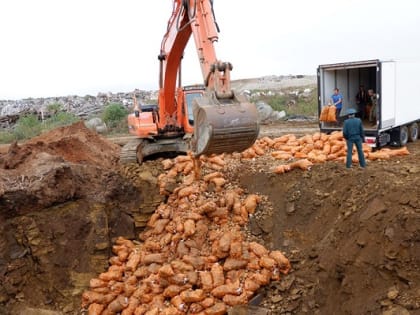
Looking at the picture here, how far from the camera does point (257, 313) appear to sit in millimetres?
6352

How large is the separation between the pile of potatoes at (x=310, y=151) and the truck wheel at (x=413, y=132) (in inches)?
193

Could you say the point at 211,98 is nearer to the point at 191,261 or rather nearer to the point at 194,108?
the point at 194,108

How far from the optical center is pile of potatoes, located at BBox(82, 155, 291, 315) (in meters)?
6.63

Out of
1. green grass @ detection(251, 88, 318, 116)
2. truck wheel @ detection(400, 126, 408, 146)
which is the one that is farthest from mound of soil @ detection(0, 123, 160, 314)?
green grass @ detection(251, 88, 318, 116)

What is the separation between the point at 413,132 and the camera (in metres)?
14.4

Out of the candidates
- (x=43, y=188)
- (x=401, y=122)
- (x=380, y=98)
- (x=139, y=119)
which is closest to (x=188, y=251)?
(x=43, y=188)

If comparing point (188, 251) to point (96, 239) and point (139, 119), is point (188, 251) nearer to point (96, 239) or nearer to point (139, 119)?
point (96, 239)

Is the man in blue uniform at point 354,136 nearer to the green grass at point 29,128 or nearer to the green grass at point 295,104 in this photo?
the green grass at point 295,104

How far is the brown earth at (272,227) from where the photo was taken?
19.4ft

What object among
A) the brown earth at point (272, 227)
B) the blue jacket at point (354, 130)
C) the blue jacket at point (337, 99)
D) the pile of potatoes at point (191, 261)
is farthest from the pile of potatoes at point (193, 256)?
the blue jacket at point (337, 99)

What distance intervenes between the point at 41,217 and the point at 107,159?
375cm

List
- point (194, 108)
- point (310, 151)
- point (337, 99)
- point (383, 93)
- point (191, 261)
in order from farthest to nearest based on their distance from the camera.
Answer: point (337, 99)
point (383, 93)
point (310, 151)
point (191, 261)
point (194, 108)

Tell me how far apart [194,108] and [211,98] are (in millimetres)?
373

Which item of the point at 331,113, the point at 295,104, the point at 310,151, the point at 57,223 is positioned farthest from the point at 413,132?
the point at 295,104
